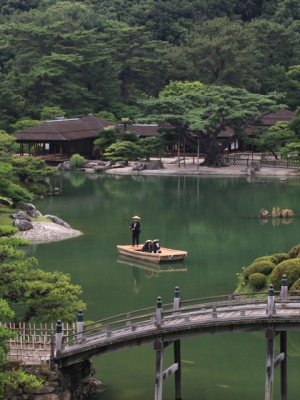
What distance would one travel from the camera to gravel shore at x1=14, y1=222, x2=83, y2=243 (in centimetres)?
3638

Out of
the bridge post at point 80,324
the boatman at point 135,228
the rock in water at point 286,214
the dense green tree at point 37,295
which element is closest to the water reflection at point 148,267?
the boatman at point 135,228

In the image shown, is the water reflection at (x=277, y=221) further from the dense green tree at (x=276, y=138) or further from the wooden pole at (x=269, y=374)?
the wooden pole at (x=269, y=374)

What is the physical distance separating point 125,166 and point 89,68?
655 inches

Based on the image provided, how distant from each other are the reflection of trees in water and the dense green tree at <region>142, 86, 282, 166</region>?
6175mm

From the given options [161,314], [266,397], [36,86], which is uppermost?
[36,86]

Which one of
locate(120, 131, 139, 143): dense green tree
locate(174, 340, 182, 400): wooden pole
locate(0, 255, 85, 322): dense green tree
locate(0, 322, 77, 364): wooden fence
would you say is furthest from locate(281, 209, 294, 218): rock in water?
locate(0, 322, 77, 364): wooden fence

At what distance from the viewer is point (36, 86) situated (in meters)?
76.1

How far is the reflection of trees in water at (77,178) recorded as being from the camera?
57500 mm

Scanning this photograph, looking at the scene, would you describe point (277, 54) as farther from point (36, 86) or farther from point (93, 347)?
point (93, 347)

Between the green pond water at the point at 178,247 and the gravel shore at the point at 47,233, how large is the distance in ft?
2.20

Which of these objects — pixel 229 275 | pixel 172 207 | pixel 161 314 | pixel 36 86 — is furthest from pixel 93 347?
pixel 36 86

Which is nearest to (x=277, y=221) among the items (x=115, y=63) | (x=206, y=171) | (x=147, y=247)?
(x=147, y=247)

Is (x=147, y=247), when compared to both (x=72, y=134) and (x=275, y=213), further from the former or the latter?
(x=72, y=134)

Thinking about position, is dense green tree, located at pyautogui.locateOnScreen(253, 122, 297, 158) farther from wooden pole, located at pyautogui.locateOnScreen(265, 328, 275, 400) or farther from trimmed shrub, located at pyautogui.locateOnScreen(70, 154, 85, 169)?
wooden pole, located at pyautogui.locateOnScreen(265, 328, 275, 400)
